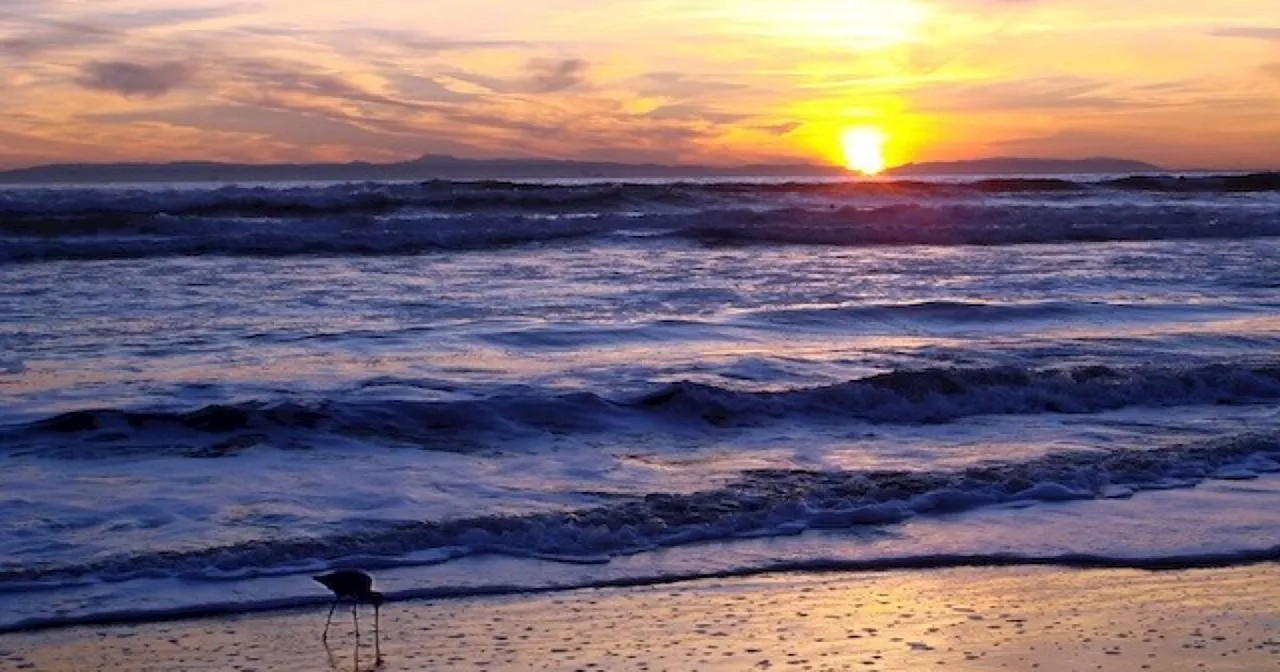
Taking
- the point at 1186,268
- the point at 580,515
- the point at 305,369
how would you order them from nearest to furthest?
the point at 580,515, the point at 305,369, the point at 1186,268

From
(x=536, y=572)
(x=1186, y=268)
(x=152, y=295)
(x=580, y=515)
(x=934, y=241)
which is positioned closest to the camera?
(x=536, y=572)

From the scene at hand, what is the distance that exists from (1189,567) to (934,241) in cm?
2139

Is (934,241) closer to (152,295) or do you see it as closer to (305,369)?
(152,295)

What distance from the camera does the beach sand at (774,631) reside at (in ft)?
16.1

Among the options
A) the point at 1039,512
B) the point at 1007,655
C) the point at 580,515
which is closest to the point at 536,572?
the point at 580,515

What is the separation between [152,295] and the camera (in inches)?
640

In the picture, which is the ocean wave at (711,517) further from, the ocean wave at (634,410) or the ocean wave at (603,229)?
the ocean wave at (603,229)

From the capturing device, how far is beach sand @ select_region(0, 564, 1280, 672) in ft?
16.1

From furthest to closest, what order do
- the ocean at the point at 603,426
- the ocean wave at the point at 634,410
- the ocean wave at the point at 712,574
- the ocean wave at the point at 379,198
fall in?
the ocean wave at the point at 379,198 → the ocean wave at the point at 634,410 → the ocean at the point at 603,426 → the ocean wave at the point at 712,574

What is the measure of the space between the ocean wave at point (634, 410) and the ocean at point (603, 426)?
3cm

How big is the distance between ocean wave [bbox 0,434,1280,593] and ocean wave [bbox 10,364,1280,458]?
160cm

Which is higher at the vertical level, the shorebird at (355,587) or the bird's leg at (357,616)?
the shorebird at (355,587)

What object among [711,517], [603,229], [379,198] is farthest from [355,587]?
[379,198]

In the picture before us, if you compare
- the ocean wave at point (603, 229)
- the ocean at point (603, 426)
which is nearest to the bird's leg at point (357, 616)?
the ocean at point (603, 426)
